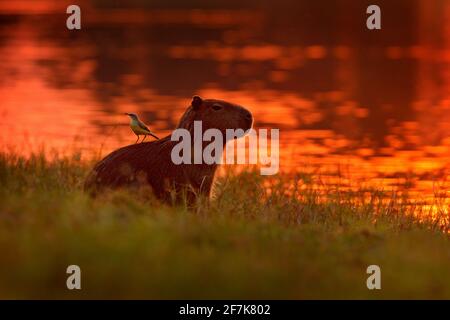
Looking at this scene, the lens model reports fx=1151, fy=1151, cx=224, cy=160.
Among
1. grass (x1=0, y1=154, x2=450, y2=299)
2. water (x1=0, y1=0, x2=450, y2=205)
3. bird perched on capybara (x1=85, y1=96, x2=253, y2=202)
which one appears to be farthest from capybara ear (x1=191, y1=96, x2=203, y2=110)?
water (x1=0, y1=0, x2=450, y2=205)

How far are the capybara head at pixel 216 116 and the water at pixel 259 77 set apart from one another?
3864mm

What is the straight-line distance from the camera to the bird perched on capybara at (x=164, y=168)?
1098cm

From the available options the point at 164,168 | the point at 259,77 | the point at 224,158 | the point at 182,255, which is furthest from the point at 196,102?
the point at 259,77

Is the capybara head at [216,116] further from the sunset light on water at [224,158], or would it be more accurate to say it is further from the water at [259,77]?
the water at [259,77]

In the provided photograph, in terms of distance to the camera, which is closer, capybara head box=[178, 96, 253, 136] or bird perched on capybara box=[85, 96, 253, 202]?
bird perched on capybara box=[85, 96, 253, 202]

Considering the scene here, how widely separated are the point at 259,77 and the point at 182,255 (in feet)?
78.3

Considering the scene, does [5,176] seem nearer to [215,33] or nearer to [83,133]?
[83,133]

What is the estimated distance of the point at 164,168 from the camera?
1124cm

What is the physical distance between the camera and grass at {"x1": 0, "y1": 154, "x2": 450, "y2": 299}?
7859 mm

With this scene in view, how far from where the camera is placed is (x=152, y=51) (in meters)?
37.1

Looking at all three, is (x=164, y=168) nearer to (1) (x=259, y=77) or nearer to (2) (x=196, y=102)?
(2) (x=196, y=102)

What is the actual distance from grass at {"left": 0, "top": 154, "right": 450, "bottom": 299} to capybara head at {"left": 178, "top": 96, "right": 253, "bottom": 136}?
5.73 ft

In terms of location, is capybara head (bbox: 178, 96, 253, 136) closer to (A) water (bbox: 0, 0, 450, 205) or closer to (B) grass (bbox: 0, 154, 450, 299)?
(B) grass (bbox: 0, 154, 450, 299)

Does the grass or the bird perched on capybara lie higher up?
the bird perched on capybara
